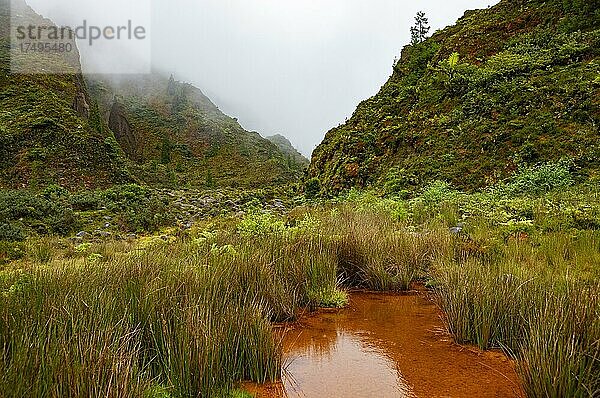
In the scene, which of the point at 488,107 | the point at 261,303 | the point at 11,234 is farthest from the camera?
the point at 488,107

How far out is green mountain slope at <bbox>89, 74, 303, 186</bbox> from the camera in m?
60.1

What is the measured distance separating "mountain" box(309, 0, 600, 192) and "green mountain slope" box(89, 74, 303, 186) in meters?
31.1

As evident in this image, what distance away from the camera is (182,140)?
81875 millimetres

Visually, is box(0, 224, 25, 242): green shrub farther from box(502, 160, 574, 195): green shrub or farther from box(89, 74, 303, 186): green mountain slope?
box(89, 74, 303, 186): green mountain slope

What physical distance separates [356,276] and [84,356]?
3.73 meters

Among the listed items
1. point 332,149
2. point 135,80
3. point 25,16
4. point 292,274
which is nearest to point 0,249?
point 292,274

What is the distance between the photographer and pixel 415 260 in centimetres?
549

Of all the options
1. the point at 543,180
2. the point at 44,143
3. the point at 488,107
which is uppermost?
the point at 44,143

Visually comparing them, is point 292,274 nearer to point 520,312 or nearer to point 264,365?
point 264,365

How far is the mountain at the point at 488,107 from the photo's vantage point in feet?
44.7

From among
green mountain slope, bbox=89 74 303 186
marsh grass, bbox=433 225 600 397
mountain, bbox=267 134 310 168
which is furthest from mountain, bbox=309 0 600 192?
green mountain slope, bbox=89 74 303 186

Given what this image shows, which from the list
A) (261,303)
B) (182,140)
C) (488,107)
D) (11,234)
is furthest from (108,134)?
(261,303)

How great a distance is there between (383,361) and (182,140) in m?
82.5

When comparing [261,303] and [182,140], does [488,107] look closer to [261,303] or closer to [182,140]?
[261,303]
